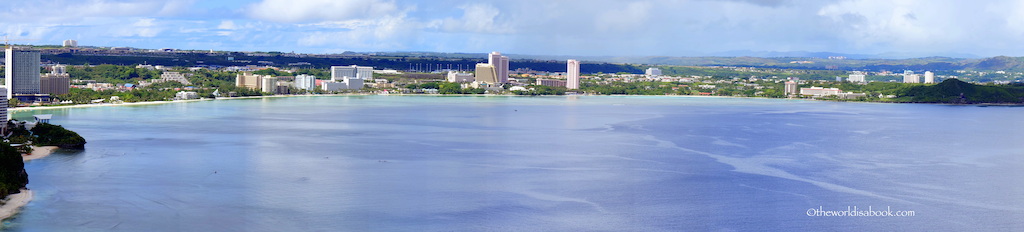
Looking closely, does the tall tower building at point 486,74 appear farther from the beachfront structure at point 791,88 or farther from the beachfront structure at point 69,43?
the beachfront structure at point 69,43

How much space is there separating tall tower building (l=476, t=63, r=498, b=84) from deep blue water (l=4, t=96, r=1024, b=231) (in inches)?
907

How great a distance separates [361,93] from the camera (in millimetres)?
33750

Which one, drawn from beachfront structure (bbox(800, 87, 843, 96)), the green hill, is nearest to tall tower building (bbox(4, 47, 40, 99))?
the green hill

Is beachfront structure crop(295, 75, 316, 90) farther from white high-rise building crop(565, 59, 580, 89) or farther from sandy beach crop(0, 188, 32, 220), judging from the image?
sandy beach crop(0, 188, 32, 220)

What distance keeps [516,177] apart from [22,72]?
15.6 meters

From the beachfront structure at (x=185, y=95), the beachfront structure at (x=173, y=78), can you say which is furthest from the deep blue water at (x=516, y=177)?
the beachfront structure at (x=173, y=78)

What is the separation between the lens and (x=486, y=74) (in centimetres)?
4025

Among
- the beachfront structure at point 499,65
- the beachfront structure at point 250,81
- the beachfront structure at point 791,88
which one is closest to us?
the beachfront structure at point 250,81

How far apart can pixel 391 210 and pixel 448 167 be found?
2.68 metres

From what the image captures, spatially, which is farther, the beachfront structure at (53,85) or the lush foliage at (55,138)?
the beachfront structure at (53,85)

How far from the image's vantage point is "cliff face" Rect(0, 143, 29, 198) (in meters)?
7.67

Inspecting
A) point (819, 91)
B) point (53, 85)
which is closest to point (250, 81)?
point (53, 85)

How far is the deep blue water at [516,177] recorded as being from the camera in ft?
23.5

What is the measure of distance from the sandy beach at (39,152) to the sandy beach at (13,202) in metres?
2.44
